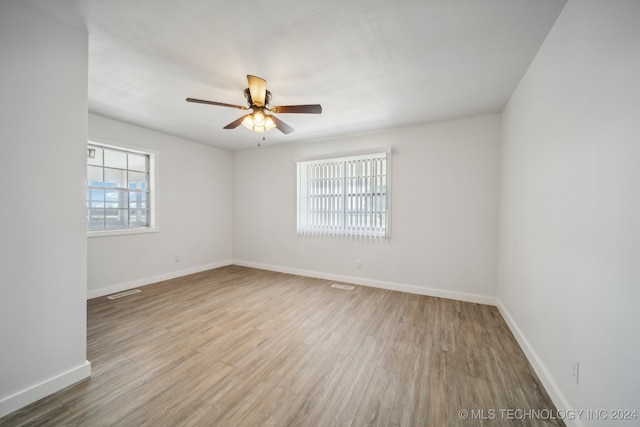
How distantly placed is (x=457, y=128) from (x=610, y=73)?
7.86 ft

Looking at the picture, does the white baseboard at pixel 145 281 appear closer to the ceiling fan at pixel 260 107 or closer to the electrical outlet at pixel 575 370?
the ceiling fan at pixel 260 107

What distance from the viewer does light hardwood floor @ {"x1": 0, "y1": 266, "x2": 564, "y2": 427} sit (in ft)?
4.80

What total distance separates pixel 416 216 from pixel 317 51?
2.68 m

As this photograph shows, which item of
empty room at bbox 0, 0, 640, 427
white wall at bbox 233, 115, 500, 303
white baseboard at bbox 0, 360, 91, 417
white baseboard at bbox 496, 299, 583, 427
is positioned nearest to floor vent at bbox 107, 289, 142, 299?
empty room at bbox 0, 0, 640, 427

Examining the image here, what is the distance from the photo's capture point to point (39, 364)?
1.59m

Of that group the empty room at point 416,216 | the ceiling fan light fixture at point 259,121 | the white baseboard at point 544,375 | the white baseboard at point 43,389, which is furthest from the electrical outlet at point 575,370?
the white baseboard at point 43,389

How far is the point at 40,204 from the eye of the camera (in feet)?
5.24

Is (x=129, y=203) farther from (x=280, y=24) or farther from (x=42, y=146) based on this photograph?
(x=280, y=24)

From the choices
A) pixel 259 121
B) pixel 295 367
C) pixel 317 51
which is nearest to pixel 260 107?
pixel 259 121

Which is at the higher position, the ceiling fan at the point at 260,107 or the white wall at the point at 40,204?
the ceiling fan at the point at 260,107

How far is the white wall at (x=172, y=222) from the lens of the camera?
350 centimetres

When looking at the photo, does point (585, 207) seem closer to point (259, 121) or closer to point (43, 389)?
point (259, 121)

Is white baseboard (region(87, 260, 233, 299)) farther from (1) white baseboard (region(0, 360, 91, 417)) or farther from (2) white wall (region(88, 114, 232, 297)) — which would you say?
(1) white baseboard (region(0, 360, 91, 417))

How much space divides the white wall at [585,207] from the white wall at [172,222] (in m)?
5.11
